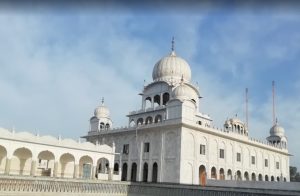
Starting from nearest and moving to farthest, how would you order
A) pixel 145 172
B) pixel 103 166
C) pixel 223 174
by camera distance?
pixel 145 172, pixel 223 174, pixel 103 166

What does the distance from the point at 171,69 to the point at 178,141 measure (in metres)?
11.0

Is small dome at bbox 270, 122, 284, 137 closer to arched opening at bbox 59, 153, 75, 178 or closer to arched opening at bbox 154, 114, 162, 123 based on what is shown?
arched opening at bbox 154, 114, 162, 123

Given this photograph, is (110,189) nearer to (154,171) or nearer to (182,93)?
(154,171)

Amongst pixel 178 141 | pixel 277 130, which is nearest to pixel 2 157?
pixel 178 141

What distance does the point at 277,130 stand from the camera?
165ft

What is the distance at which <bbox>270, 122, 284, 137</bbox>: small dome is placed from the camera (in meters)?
50.0

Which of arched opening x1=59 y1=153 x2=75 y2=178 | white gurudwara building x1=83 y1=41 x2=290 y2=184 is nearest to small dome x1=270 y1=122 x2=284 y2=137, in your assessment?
white gurudwara building x1=83 y1=41 x2=290 y2=184

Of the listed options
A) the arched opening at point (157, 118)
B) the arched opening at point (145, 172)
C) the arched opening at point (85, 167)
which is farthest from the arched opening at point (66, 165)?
the arched opening at point (157, 118)

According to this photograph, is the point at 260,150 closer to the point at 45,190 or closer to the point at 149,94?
the point at 149,94

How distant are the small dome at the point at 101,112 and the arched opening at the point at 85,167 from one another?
7799mm

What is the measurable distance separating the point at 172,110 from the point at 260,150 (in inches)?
629

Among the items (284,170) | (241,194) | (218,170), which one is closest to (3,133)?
(241,194)

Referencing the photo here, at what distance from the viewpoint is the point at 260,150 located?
43.7 m

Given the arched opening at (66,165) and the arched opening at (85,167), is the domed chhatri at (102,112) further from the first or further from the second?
the arched opening at (66,165)
